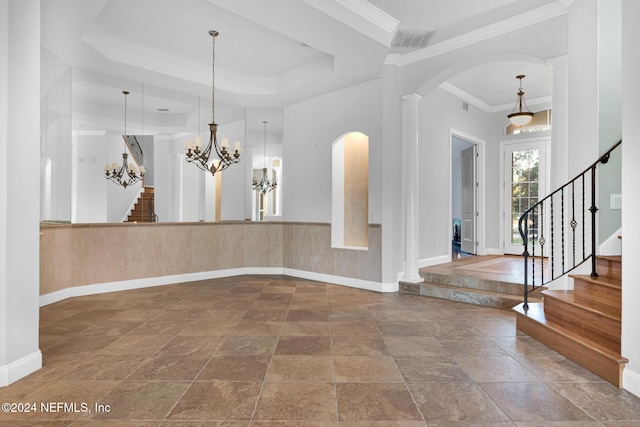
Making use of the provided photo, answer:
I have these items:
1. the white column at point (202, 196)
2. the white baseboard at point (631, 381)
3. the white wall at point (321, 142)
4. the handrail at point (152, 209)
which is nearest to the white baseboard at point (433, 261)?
the white wall at point (321, 142)

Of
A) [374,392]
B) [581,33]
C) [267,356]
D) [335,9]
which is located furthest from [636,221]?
[335,9]

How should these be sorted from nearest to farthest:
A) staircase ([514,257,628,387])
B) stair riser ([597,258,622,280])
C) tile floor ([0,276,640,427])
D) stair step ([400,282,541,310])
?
tile floor ([0,276,640,427])
staircase ([514,257,628,387])
stair riser ([597,258,622,280])
stair step ([400,282,541,310])

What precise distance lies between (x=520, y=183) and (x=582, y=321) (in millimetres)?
5577

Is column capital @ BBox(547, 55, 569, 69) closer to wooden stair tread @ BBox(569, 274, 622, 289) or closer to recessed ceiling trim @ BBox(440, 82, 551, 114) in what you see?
wooden stair tread @ BBox(569, 274, 622, 289)

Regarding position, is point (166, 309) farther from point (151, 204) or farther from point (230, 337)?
point (151, 204)

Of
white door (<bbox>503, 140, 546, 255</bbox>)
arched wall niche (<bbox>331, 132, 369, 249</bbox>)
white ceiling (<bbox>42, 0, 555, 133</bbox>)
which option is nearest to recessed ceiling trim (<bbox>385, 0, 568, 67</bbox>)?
white ceiling (<bbox>42, 0, 555, 133</bbox>)

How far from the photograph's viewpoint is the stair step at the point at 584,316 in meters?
2.75

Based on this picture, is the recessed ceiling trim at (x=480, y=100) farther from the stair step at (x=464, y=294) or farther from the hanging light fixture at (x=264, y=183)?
the stair step at (x=464, y=294)

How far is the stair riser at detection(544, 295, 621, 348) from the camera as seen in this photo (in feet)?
9.00

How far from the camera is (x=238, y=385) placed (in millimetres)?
2516

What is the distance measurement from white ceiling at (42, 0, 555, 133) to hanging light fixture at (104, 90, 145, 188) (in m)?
0.46

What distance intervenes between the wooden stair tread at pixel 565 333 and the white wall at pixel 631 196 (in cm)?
8

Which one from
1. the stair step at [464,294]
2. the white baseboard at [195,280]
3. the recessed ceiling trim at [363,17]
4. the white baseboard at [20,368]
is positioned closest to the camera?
the white baseboard at [20,368]

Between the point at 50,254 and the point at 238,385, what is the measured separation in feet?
→ 12.6
